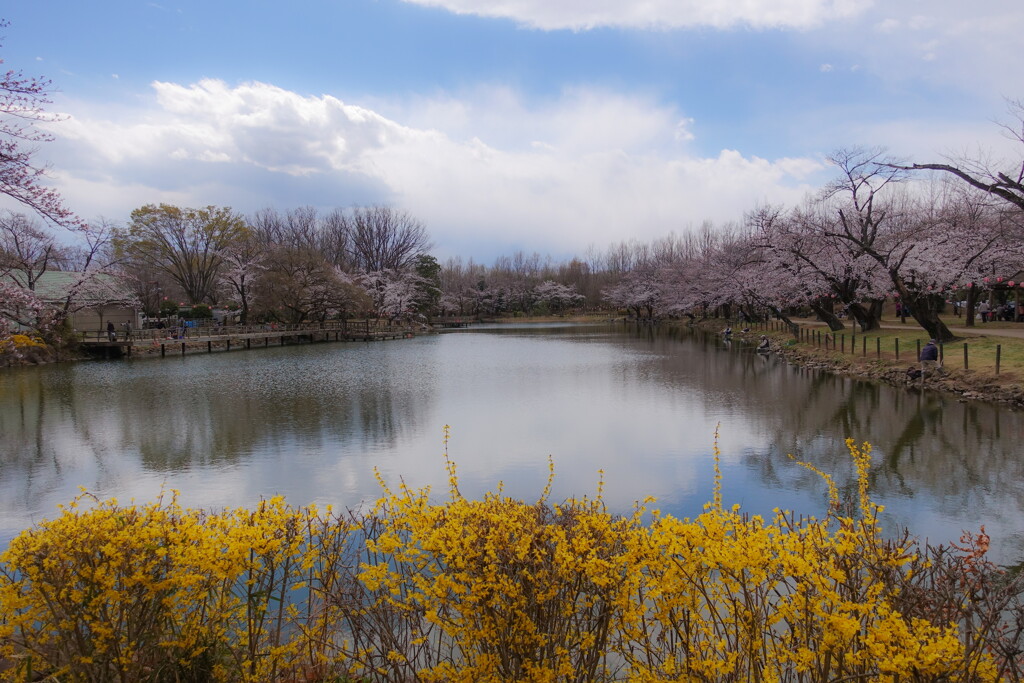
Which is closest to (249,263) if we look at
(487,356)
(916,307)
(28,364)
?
(28,364)

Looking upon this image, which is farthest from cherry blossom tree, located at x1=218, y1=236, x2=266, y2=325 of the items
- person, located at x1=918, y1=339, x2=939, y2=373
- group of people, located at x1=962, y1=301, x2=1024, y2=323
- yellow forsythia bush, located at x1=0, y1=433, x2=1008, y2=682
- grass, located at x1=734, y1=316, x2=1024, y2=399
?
group of people, located at x1=962, y1=301, x2=1024, y2=323

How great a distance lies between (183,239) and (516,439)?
45.5 m

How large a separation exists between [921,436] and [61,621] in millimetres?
12539

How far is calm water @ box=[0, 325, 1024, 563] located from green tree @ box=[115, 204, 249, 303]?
29112 mm

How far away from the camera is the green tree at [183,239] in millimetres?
46781

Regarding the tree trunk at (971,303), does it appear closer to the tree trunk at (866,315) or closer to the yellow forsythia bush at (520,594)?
the tree trunk at (866,315)

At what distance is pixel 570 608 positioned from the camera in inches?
111

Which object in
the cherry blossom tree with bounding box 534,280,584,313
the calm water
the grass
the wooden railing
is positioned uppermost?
the cherry blossom tree with bounding box 534,280,584,313

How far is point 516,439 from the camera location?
11.3 meters

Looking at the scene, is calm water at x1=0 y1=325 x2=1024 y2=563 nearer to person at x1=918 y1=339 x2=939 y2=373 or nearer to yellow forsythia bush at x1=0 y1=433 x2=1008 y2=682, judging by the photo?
person at x1=918 y1=339 x2=939 y2=373

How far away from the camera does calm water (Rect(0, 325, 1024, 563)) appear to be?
318 inches

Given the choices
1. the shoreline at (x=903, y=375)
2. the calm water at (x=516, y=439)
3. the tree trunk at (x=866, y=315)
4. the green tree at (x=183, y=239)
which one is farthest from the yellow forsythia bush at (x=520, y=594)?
the green tree at (x=183, y=239)

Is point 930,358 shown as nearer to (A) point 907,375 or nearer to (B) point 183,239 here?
(A) point 907,375

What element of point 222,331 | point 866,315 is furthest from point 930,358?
point 222,331
